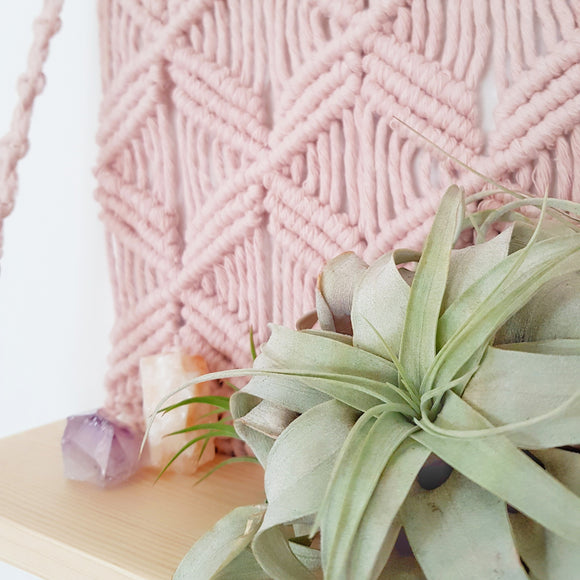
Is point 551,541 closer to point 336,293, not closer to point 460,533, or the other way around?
point 460,533

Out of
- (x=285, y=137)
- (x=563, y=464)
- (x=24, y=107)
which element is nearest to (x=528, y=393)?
(x=563, y=464)

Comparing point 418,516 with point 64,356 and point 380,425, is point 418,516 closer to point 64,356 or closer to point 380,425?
point 380,425

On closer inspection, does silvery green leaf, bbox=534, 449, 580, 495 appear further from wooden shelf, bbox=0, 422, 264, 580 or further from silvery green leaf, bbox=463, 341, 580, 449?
wooden shelf, bbox=0, 422, 264, 580

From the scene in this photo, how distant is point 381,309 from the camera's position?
34cm

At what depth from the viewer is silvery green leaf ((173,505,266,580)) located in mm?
321

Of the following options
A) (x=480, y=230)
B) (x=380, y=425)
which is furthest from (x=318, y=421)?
(x=480, y=230)

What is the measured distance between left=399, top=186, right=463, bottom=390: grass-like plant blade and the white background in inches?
19.3

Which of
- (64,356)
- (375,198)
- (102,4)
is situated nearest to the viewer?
(375,198)

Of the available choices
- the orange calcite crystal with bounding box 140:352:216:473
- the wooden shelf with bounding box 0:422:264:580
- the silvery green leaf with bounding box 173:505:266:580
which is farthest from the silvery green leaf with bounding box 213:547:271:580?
the orange calcite crystal with bounding box 140:352:216:473

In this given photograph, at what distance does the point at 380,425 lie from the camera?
0.96 ft

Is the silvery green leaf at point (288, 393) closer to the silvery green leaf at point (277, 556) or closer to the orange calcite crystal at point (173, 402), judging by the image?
the silvery green leaf at point (277, 556)

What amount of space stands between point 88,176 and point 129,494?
378 millimetres

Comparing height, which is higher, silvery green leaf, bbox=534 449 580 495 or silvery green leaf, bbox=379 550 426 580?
silvery green leaf, bbox=534 449 580 495

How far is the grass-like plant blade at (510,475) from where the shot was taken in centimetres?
24
